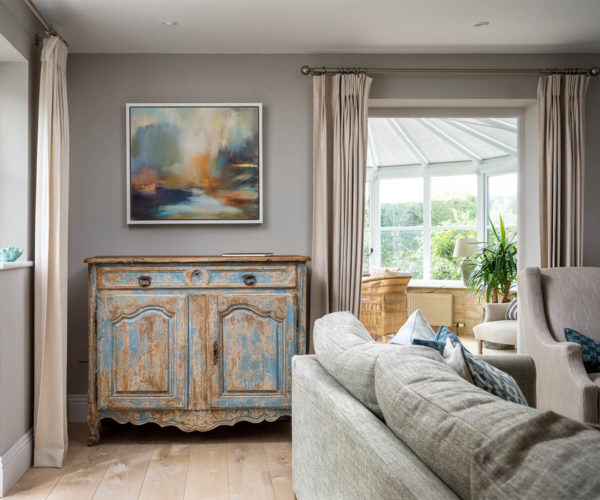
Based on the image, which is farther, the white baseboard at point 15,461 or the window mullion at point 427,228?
the window mullion at point 427,228

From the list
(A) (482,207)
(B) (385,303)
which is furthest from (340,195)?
(A) (482,207)

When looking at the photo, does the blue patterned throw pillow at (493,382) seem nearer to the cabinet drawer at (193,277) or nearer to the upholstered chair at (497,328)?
the cabinet drawer at (193,277)

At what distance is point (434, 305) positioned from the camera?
606cm

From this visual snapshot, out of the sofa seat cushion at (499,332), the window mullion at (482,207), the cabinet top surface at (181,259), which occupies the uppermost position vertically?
the window mullion at (482,207)

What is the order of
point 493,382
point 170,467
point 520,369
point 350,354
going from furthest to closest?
point 170,467, point 520,369, point 350,354, point 493,382

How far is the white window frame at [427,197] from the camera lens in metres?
6.03

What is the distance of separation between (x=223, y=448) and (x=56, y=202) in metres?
1.60

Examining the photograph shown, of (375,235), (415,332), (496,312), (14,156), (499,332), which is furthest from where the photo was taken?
(375,235)

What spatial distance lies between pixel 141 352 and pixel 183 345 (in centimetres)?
24

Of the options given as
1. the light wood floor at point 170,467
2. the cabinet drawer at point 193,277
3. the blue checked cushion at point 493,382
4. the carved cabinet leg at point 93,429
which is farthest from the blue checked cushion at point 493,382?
the carved cabinet leg at point 93,429

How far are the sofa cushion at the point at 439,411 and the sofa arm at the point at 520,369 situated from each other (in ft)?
3.06

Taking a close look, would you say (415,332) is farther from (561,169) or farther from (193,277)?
(561,169)

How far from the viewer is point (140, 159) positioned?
3637mm

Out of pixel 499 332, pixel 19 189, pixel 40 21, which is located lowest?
pixel 499 332
